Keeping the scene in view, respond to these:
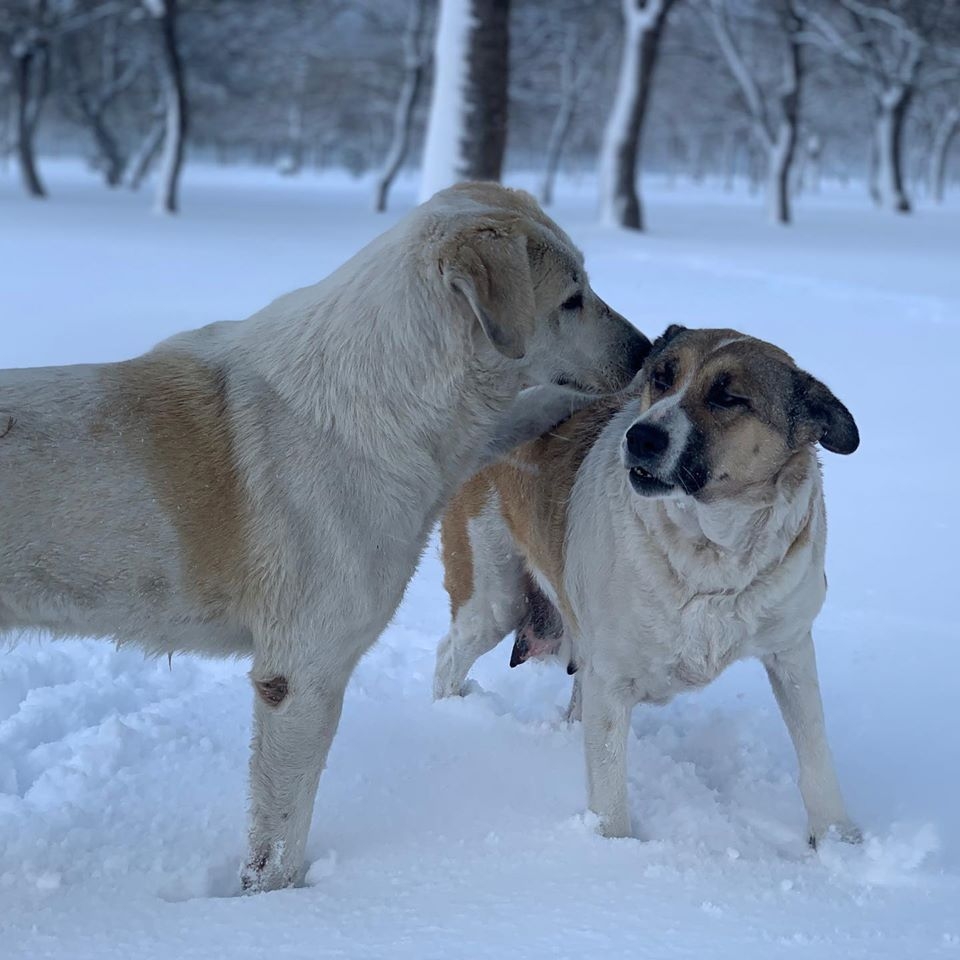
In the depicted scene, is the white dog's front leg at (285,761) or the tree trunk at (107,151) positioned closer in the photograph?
the white dog's front leg at (285,761)

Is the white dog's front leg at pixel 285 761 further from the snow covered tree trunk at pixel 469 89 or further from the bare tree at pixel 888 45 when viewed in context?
the bare tree at pixel 888 45

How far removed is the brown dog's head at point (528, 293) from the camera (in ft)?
9.09

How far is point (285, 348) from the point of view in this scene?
9.75 ft

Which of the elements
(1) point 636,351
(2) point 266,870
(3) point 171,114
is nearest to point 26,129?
(3) point 171,114

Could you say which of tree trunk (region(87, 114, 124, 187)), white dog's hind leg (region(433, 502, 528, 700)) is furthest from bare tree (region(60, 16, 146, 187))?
white dog's hind leg (region(433, 502, 528, 700))

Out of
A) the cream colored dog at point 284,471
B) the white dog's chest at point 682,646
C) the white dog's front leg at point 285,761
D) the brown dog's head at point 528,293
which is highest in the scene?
the brown dog's head at point 528,293

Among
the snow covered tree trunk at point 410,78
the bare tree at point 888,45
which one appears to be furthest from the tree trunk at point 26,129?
the bare tree at point 888,45

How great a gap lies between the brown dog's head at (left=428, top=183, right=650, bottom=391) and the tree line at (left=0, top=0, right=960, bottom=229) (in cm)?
827

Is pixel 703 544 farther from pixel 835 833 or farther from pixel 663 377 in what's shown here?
pixel 835 833

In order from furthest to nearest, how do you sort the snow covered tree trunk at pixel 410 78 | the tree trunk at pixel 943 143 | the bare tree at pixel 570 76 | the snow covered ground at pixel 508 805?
the tree trunk at pixel 943 143, the bare tree at pixel 570 76, the snow covered tree trunk at pixel 410 78, the snow covered ground at pixel 508 805

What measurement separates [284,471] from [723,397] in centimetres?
120

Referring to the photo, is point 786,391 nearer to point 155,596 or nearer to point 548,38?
point 155,596

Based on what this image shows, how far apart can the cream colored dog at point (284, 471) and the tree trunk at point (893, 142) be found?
32281 mm

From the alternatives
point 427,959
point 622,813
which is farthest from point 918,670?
point 427,959
